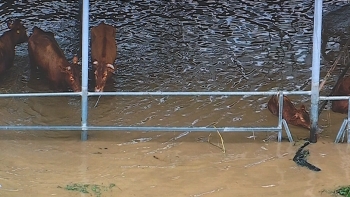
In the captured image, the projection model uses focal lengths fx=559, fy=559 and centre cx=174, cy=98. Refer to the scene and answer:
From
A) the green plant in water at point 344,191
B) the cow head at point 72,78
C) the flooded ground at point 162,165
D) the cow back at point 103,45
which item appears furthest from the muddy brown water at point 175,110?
the cow back at point 103,45

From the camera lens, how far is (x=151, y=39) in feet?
40.0

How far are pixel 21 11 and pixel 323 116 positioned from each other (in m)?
8.82

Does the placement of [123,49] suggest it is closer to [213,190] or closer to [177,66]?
[177,66]

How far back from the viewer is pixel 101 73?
29.0 feet

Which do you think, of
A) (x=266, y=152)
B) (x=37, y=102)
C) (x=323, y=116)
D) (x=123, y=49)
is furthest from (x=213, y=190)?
(x=123, y=49)

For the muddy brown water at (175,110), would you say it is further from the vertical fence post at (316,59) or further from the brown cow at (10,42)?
the vertical fence post at (316,59)

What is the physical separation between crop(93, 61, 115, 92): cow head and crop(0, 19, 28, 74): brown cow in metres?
2.00

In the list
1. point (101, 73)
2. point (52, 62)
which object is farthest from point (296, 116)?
point (52, 62)

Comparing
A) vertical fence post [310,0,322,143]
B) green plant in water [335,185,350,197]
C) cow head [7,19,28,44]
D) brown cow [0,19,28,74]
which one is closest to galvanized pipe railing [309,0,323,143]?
vertical fence post [310,0,322,143]

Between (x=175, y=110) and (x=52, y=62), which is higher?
(x=52, y=62)

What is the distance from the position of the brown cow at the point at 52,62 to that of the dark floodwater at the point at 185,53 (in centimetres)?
30

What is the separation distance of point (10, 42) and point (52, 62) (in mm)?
1572

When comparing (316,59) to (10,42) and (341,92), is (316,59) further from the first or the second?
(10,42)

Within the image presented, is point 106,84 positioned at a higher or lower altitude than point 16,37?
lower
